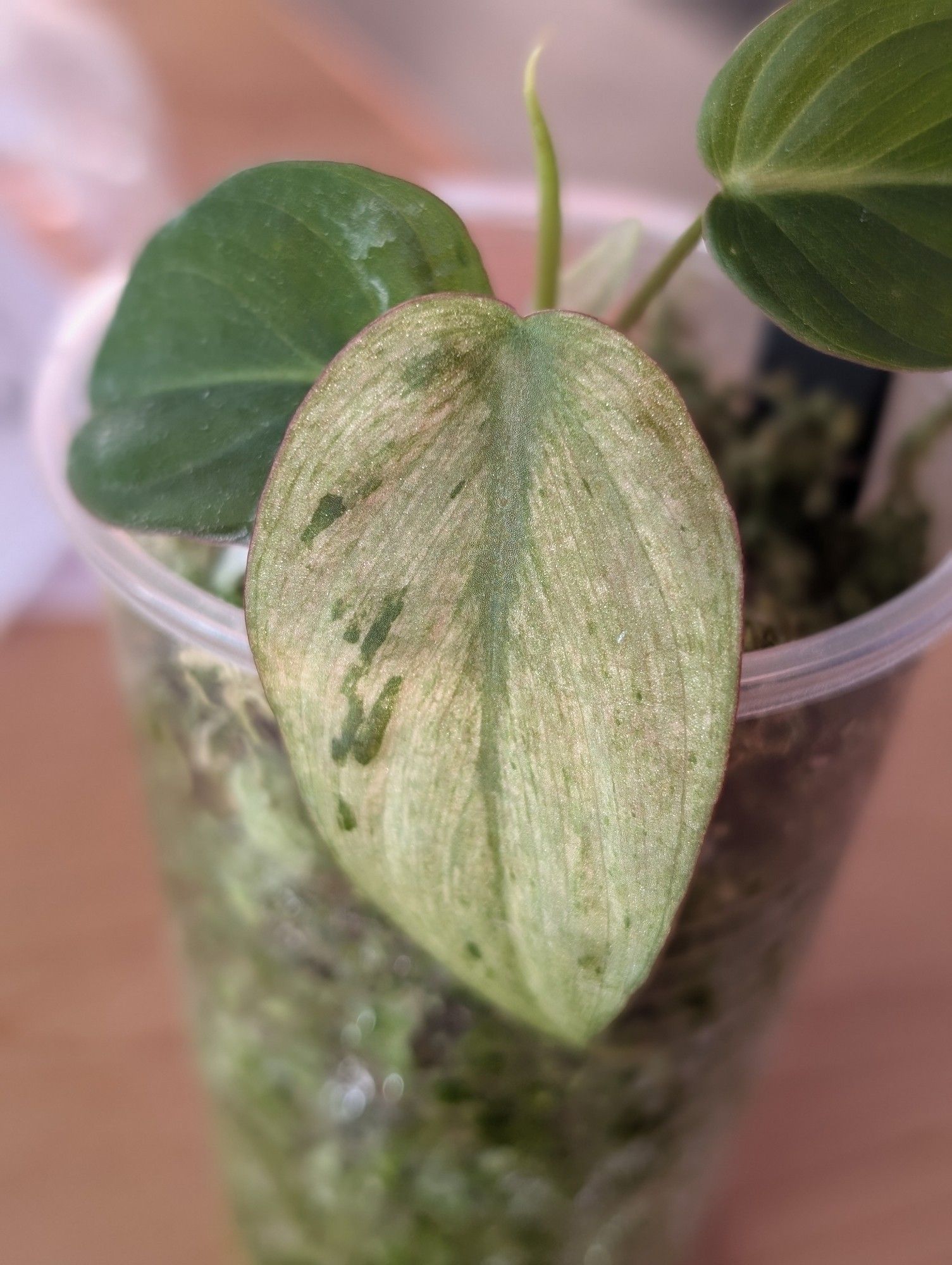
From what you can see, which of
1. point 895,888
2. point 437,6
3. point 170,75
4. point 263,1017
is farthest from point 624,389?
point 437,6

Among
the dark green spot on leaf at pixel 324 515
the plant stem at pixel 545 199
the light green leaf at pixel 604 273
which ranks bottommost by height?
the light green leaf at pixel 604 273

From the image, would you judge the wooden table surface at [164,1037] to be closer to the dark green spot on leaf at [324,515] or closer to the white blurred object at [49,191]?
the white blurred object at [49,191]

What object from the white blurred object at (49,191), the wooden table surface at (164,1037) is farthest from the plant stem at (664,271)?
the white blurred object at (49,191)

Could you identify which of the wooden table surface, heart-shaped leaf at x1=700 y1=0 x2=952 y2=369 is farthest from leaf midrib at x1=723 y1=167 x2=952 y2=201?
the wooden table surface

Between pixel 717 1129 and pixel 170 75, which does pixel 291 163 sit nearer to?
pixel 717 1129

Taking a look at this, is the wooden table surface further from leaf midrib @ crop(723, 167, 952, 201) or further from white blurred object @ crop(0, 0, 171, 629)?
leaf midrib @ crop(723, 167, 952, 201)

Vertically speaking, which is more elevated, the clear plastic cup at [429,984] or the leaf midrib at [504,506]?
the leaf midrib at [504,506]

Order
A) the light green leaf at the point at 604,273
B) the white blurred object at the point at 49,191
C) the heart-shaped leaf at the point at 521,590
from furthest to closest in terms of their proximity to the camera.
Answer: the white blurred object at the point at 49,191 → the light green leaf at the point at 604,273 → the heart-shaped leaf at the point at 521,590
